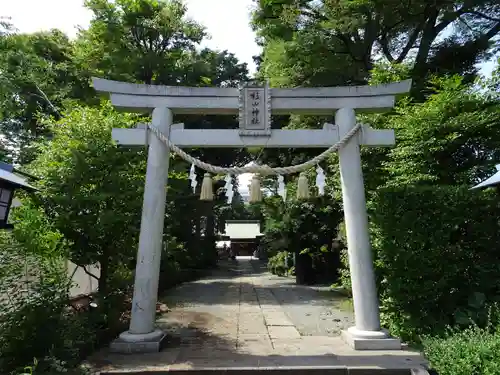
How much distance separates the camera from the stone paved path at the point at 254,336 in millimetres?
5770

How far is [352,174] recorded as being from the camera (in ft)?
23.1

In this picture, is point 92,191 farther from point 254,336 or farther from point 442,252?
point 442,252

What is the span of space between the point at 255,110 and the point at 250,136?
1.66 ft

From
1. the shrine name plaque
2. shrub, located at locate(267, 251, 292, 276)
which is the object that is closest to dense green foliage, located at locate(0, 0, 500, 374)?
the shrine name plaque

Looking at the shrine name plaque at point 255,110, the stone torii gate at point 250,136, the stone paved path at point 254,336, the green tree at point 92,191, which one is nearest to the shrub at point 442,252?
the stone torii gate at point 250,136

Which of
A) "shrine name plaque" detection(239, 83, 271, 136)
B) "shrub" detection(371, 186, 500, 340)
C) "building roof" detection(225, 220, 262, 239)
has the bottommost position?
"shrub" detection(371, 186, 500, 340)

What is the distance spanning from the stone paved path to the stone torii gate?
675mm

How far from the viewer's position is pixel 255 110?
7.12m

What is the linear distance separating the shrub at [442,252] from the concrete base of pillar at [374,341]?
104cm

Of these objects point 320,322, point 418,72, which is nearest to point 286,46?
point 418,72

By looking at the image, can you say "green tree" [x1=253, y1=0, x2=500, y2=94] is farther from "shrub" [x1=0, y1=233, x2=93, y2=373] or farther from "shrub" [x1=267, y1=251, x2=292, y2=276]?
"shrub" [x1=0, y1=233, x2=93, y2=373]

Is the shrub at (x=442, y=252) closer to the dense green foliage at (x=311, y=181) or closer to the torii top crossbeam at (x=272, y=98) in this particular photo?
the dense green foliage at (x=311, y=181)

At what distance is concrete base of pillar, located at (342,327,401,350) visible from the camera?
20.7 feet

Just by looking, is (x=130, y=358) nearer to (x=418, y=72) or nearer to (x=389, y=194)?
(x=389, y=194)
